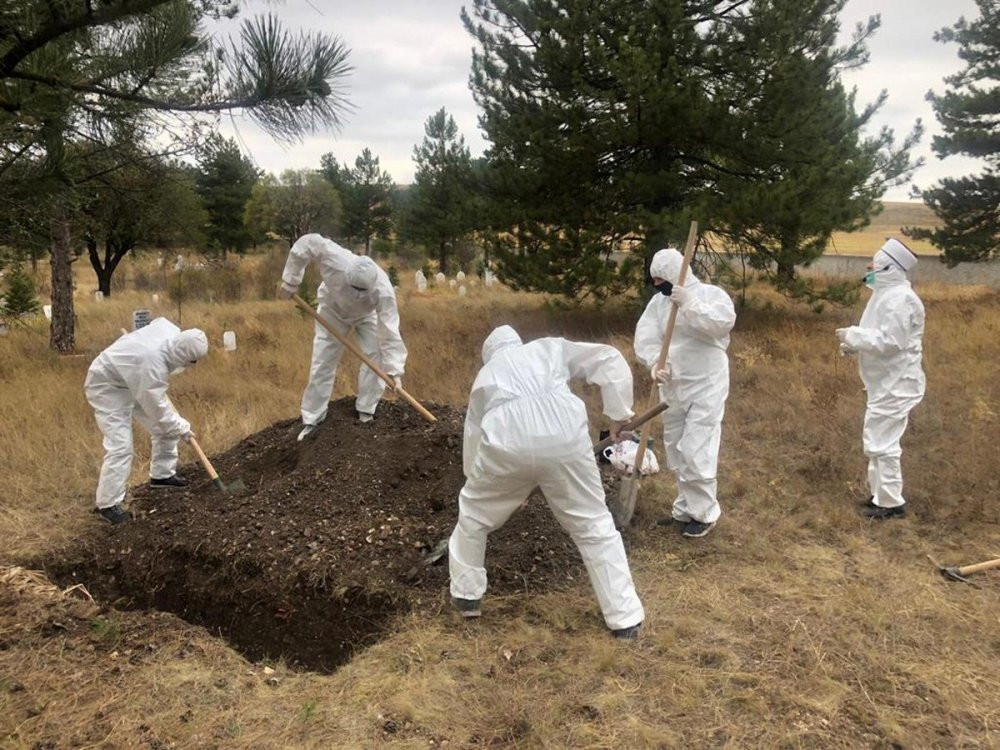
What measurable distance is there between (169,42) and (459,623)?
299 centimetres

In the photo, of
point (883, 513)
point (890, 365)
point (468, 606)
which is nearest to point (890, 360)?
point (890, 365)

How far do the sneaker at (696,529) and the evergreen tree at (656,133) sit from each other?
4.86 metres

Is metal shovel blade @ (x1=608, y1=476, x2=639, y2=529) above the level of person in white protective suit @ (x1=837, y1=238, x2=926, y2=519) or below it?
below

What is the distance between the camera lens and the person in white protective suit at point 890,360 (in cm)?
454

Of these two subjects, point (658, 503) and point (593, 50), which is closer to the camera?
point (658, 503)

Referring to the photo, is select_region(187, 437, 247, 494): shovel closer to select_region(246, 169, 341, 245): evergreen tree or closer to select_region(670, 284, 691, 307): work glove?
select_region(670, 284, 691, 307): work glove

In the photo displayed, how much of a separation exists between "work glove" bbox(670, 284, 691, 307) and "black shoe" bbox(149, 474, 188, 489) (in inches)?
147

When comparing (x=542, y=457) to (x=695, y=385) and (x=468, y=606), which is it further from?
(x=695, y=385)

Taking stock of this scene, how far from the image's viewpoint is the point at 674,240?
862 centimetres

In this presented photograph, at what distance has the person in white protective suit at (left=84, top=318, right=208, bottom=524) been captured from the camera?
4.62 metres

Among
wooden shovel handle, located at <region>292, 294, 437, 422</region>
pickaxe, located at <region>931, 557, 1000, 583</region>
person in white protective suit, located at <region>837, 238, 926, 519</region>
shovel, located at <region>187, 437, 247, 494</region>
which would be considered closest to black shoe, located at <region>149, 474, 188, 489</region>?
shovel, located at <region>187, 437, 247, 494</region>

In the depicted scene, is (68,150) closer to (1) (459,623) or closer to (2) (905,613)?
(1) (459,623)

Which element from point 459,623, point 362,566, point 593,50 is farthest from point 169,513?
point 593,50

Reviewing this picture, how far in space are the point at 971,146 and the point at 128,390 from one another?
14480 mm
